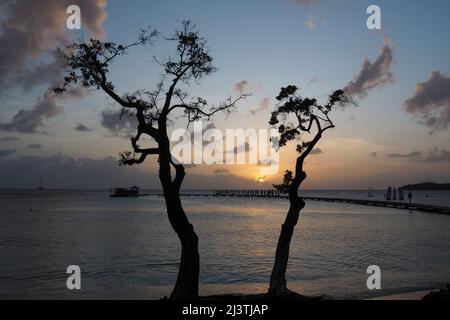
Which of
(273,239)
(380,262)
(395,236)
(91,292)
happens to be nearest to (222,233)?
(273,239)

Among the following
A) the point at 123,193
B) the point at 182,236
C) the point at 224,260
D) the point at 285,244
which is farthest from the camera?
the point at 123,193

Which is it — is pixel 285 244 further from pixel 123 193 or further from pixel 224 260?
pixel 123 193

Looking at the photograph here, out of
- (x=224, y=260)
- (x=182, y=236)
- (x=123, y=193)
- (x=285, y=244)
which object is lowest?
(x=224, y=260)

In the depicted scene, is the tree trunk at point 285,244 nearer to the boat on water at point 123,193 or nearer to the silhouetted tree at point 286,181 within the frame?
the silhouetted tree at point 286,181

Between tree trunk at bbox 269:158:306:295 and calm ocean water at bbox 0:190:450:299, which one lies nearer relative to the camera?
tree trunk at bbox 269:158:306:295

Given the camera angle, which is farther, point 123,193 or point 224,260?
point 123,193

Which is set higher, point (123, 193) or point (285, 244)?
point (285, 244)

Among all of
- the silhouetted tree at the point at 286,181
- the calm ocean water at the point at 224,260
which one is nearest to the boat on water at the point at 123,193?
the calm ocean water at the point at 224,260

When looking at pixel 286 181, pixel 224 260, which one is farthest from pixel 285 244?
pixel 224 260

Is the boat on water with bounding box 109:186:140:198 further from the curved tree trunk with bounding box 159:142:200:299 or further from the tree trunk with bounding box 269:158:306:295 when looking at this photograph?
the curved tree trunk with bounding box 159:142:200:299

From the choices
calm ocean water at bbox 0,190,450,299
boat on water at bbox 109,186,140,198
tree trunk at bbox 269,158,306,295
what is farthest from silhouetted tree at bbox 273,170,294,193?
boat on water at bbox 109,186,140,198

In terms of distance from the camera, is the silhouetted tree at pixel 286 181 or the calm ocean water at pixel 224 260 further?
the calm ocean water at pixel 224 260

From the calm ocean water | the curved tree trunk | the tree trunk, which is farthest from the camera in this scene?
the calm ocean water
